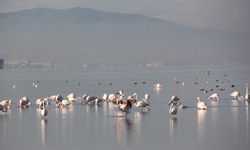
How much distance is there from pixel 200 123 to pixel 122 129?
294cm

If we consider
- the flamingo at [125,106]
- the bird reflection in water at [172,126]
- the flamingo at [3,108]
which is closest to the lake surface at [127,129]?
the bird reflection in water at [172,126]

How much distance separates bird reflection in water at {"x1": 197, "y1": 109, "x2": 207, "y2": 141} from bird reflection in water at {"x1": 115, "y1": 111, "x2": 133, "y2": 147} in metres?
2.11

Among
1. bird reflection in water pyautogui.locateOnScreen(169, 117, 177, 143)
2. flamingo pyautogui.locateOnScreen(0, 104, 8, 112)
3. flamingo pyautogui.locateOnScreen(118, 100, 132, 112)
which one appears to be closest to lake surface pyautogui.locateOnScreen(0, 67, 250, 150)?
bird reflection in water pyautogui.locateOnScreen(169, 117, 177, 143)

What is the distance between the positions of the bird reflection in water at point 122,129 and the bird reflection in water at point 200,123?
6.91ft

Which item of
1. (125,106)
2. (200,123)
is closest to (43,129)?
(125,106)

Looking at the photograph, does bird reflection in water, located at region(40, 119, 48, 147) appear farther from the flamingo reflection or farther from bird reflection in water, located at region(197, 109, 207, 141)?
bird reflection in water, located at region(197, 109, 207, 141)

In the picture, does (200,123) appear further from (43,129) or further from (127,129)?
(43,129)

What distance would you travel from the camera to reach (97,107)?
105 ft

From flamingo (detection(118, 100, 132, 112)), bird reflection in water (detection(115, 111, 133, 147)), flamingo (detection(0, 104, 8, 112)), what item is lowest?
bird reflection in water (detection(115, 111, 133, 147))

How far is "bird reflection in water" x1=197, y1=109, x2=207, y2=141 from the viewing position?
824 inches

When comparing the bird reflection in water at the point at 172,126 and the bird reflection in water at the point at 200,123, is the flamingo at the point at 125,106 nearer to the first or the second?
the bird reflection in water at the point at 172,126

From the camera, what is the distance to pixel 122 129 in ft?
74.6

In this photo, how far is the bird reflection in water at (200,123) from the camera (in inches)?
824

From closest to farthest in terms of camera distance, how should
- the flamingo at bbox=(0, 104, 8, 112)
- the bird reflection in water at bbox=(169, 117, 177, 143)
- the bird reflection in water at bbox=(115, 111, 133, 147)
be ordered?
the bird reflection in water at bbox=(115, 111, 133, 147) → the bird reflection in water at bbox=(169, 117, 177, 143) → the flamingo at bbox=(0, 104, 8, 112)
